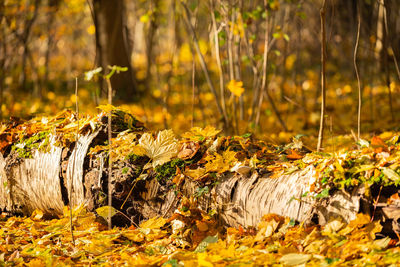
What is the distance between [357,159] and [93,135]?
1178 millimetres

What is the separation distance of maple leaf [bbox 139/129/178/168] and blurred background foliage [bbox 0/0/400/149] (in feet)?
1.33

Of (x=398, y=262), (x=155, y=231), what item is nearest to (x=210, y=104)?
(x=155, y=231)

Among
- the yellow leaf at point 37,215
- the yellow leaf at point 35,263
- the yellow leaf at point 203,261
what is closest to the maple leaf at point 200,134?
the yellow leaf at point 203,261

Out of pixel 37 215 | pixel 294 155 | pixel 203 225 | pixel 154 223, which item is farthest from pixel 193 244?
pixel 37 215

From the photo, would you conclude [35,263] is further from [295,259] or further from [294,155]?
[294,155]

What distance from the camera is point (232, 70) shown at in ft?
10.5

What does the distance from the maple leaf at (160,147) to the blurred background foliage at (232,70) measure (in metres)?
0.41

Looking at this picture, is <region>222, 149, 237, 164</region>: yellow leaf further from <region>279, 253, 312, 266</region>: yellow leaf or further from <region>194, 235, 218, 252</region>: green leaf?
<region>279, 253, 312, 266</region>: yellow leaf

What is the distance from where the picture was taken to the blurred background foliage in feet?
9.97

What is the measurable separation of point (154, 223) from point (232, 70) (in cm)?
186

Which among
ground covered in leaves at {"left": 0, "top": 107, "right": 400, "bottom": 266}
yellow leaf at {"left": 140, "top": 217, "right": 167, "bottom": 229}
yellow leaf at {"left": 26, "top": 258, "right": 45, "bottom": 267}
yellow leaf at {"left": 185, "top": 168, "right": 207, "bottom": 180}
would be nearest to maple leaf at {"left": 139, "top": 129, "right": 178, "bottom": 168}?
ground covered in leaves at {"left": 0, "top": 107, "right": 400, "bottom": 266}

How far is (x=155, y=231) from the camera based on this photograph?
1602 millimetres

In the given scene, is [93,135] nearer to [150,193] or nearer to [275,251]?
[150,193]

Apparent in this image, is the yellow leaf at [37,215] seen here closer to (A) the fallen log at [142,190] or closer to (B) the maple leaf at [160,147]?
(A) the fallen log at [142,190]
